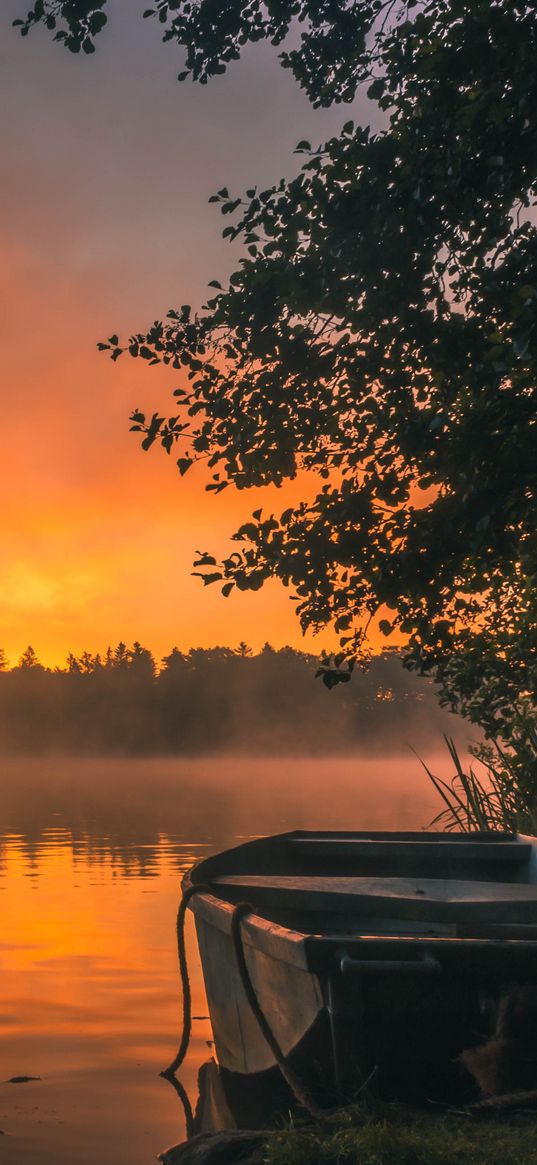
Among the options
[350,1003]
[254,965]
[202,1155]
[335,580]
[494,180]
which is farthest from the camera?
[335,580]

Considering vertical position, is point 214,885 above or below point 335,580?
below

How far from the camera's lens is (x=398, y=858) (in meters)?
11.1

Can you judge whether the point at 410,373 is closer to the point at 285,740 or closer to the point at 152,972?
the point at 152,972

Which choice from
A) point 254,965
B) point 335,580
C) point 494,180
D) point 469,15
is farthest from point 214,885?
point 469,15

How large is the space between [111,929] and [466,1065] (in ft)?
27.7

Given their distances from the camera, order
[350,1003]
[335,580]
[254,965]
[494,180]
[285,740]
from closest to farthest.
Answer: [350,1003] → [254,965] → [494,180] → [335,580] → [285,740]

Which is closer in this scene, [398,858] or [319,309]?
[319,309]

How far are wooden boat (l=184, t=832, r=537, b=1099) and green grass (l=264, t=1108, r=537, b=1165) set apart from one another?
17.7 inches

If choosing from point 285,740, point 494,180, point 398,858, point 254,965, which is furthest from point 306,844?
point 285,740

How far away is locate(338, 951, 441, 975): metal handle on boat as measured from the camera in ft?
20.1

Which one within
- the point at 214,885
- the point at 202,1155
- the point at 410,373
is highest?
the point at 410,373

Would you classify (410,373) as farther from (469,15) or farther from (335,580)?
(469,15)

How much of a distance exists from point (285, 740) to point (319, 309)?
418 feet

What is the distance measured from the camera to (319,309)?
362 inches
